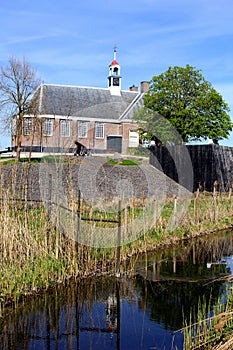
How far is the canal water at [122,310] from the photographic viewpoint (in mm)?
4703

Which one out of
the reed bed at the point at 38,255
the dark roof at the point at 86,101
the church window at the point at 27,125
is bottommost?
the reed bed at the point at 38,255

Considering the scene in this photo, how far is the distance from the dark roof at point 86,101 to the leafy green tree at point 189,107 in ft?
23.2

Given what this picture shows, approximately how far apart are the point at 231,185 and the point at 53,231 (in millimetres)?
12359

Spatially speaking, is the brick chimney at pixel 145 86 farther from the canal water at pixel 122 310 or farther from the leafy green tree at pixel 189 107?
the canal water at pixel 122 310

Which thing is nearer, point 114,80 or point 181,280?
point 181,280

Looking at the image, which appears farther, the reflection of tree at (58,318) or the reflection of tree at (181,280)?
the reflection of tree at (181,280)

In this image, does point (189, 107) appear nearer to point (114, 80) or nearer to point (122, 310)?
point (114, 80)

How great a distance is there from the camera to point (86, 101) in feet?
106

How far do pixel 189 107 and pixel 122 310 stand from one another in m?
19.1

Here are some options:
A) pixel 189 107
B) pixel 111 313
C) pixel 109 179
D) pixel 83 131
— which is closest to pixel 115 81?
pixel 83 131

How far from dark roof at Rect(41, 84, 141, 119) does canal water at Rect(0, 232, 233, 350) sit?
22541 mm

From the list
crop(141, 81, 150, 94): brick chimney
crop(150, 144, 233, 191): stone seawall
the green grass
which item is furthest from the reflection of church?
crop(141, 81, 150, 94): brick chimney

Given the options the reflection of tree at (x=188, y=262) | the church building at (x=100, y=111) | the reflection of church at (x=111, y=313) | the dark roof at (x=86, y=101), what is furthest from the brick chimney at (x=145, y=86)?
the reflection of church at (x=111, y=313)

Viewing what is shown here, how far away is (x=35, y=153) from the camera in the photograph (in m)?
26.6
